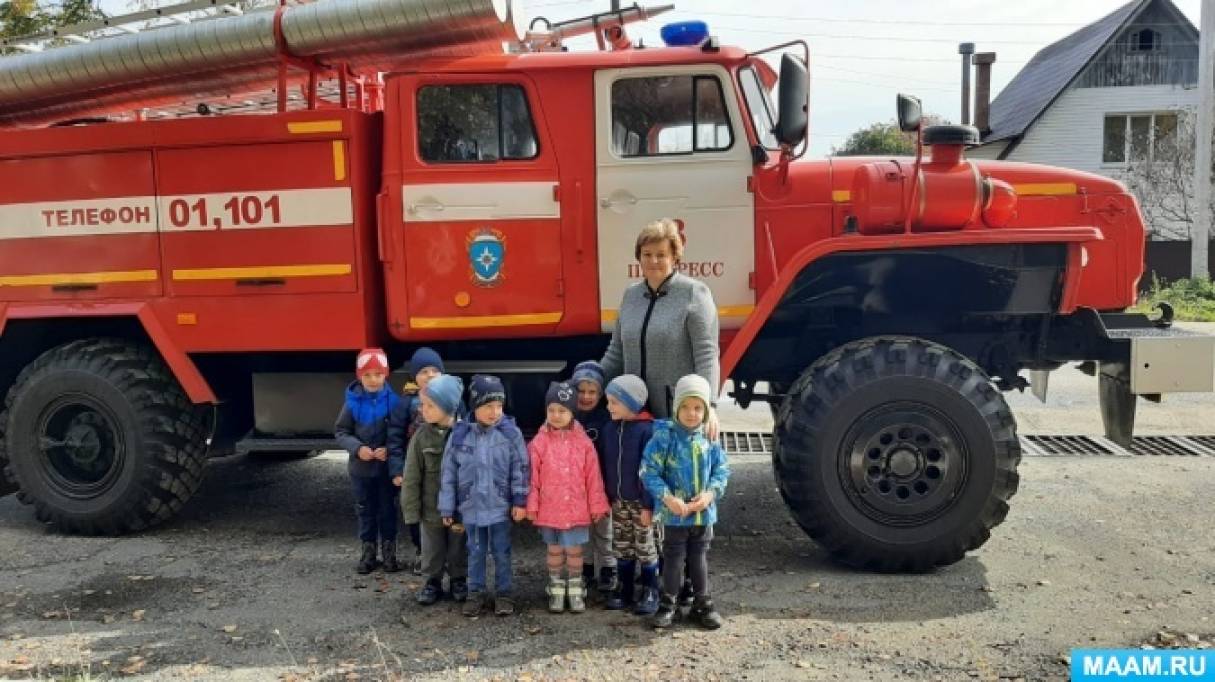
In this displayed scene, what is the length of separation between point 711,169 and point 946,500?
6.95ft

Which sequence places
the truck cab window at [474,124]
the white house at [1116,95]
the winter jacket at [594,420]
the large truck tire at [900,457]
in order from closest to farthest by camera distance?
1. the winter jacket at [594,420]
2. the large truck tire at [900,457]
3. the truck cab window at [474,124]
4. the white house at [1116,95]

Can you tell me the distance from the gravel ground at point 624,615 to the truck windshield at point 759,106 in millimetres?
2289

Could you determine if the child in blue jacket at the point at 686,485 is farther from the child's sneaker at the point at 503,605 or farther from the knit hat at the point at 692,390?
the child's sneaker at the point at 503,605

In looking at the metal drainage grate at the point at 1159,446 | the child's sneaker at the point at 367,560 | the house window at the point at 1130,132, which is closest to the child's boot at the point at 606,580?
the child's sneaker at the point at 367,560

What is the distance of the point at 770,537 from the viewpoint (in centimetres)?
546

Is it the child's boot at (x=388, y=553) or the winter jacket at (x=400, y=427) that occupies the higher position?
the winter jacket at (x=400, y=427)

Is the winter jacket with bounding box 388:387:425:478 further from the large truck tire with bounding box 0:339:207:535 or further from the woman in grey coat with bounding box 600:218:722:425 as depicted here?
the large truck tire with bounding box 0:339:207:535

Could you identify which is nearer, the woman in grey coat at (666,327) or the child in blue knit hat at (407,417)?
the woman in grey coat at (666,327)

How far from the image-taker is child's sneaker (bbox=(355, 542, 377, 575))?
193 inches

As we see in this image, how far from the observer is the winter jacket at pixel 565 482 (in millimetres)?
4246

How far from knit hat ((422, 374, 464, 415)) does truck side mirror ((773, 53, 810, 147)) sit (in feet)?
7.00

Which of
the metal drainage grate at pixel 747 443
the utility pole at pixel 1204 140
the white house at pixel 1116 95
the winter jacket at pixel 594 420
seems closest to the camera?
the winter jacket at pixel 594 420

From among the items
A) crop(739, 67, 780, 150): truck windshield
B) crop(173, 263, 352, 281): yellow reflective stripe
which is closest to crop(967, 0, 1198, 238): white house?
crop(739, 67, 780, 150): truck windshield

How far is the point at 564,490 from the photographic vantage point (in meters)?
4.25
